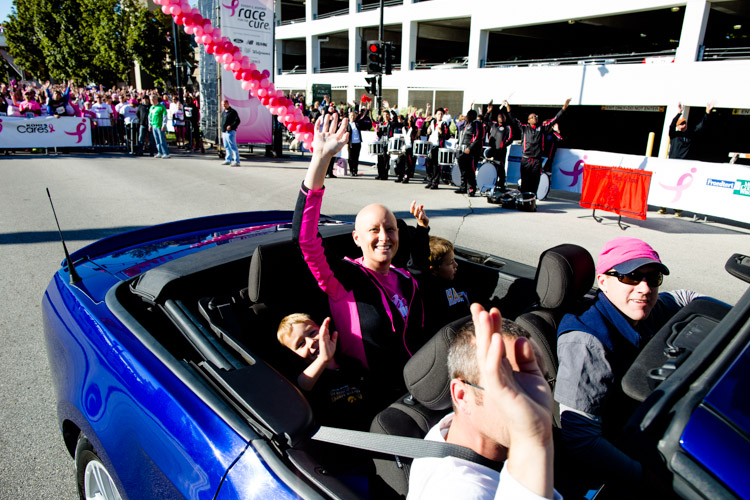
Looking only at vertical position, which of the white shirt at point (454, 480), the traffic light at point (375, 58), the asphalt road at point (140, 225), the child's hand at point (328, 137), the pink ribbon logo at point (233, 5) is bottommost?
the asphalt road at point (140, 225)

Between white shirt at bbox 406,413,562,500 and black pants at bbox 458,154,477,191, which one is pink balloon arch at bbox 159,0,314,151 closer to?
white shirt at bbox 406,413,562,500

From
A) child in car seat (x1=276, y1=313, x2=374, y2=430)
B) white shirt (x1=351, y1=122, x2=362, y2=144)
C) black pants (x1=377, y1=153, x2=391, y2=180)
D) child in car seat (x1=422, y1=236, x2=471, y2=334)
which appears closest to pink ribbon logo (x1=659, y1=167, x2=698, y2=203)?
black pants (x1=377, y1=153, x2=391, y2=180)

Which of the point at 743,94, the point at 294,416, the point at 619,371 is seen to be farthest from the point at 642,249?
the point at 743,94

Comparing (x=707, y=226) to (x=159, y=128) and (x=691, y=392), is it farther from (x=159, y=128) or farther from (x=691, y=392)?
(x=159, y=128)

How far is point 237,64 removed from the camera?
2947 mm

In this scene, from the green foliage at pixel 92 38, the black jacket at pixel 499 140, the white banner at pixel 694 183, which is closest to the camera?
the white banner at pixel 694 183

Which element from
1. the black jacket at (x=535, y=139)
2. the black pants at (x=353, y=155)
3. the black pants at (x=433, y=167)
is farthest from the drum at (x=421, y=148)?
the black jacket at (x=535, y=139)

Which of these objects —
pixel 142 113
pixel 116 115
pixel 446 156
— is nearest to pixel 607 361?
pixel 446 156

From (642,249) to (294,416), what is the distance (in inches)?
67.9

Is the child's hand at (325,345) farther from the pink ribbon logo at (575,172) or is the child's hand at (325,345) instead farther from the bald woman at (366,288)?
the pink ribbon logo at (575,172)

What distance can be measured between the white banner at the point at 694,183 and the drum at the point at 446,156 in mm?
2904

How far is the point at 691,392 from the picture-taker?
1.50m

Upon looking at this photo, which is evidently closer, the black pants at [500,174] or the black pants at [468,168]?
the black pants at [468,168]

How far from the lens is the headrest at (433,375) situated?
1771 mm
